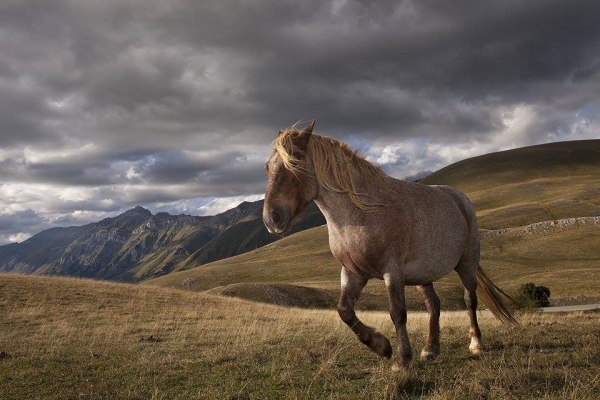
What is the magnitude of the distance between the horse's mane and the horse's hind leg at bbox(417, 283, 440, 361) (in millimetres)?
2831

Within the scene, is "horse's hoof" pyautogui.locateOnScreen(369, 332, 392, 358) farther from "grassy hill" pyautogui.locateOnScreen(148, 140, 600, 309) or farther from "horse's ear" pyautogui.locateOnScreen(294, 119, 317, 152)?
"grassy hill" pyautogui.locateOnScreen(148, 140, 600, 309)

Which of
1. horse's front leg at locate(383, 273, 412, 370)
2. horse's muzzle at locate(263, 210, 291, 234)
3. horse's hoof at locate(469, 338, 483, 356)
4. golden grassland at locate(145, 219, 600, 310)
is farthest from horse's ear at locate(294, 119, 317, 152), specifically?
golden grassland at locate(145, 219, 600, 310)

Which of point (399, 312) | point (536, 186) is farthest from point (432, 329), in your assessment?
point (536, 186)

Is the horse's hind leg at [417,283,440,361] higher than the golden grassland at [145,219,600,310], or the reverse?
the horse's hind leg at [417,283,440,361]

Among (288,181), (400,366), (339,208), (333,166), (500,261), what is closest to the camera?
(400,366)

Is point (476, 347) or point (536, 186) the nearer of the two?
point (476, 347)

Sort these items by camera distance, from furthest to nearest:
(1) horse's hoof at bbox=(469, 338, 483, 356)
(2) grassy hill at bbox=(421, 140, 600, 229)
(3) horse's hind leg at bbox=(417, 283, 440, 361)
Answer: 1. (2) grassy hill at bbox=(421, 140, 600, 229)
2. (1) horse's hoof at bbox=(469, 338, 483, 356)
3. (3) horse's hind leg at bbox=(417, 283, 440, 361)

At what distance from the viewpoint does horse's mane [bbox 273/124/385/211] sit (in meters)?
6.41

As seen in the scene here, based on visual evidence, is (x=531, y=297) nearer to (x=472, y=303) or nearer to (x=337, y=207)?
(x=472, y=303)

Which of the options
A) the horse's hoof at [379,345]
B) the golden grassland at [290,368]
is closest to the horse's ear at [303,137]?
the horse's hoof at [379,345]

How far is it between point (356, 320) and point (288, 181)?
7.52 feet

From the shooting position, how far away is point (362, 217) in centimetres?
639

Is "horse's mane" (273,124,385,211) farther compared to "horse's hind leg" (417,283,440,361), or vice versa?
"horse's hind leg" (417,283,440,361)

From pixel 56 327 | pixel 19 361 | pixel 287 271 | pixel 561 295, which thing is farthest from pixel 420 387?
pixel 287 271
